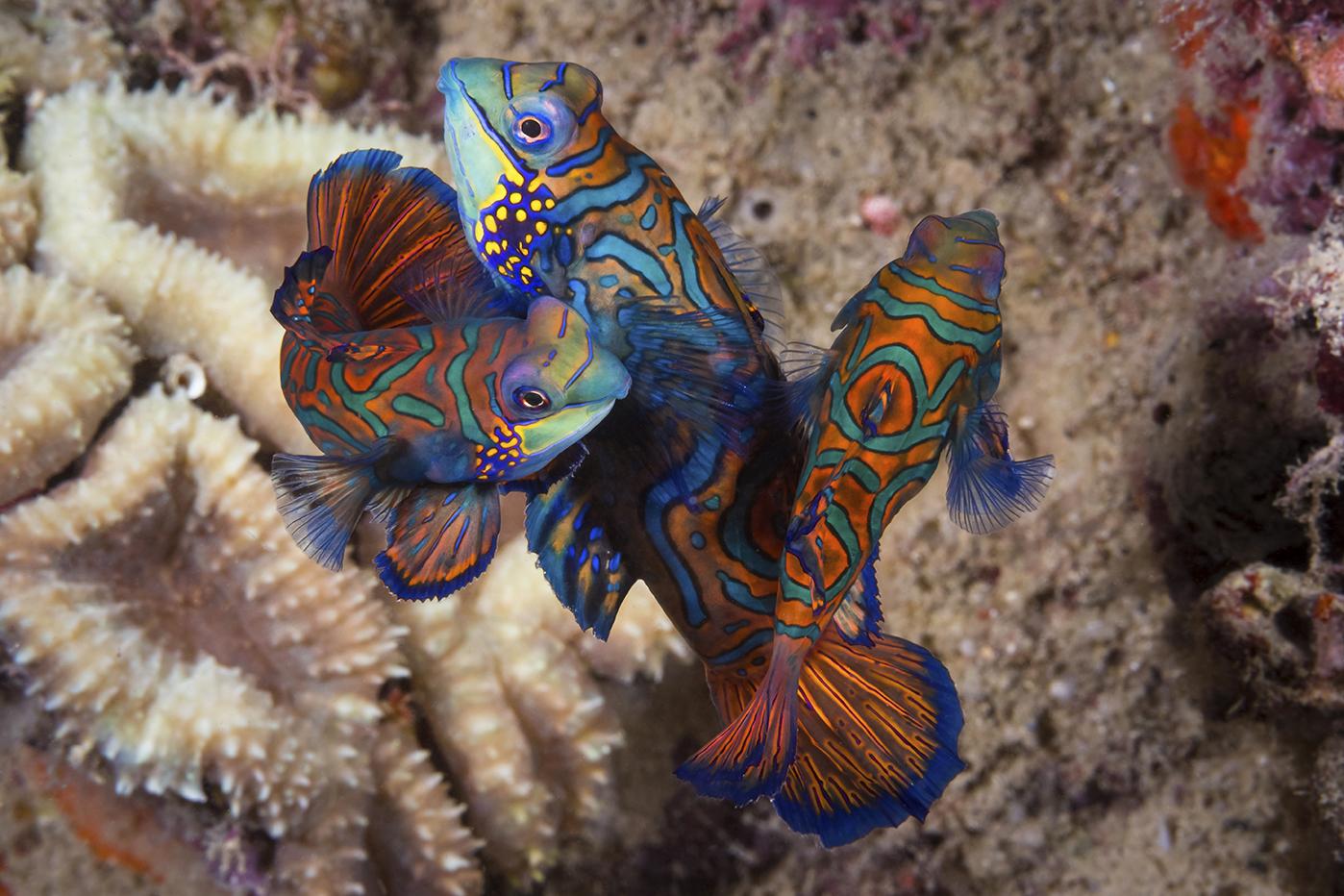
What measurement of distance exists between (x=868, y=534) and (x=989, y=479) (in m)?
0.38

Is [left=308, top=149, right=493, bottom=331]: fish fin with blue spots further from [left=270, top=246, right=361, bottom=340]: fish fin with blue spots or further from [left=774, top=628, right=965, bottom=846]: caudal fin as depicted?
[left=774, top=628, right=965, bottom=846]: caudal fin

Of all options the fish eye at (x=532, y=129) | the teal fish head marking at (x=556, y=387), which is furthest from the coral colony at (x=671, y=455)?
the teal fish head marking at (x=556, y=387)

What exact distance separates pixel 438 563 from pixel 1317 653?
123 inches

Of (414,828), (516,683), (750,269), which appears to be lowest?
(414,828)

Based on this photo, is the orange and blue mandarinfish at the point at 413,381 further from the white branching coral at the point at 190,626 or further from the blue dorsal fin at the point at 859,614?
the white branching coral at the point at 190,626

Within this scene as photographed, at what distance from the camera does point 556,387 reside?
5.31ft

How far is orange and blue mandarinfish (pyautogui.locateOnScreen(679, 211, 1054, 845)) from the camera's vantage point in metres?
1.73

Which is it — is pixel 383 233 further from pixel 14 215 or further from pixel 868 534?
→ pixel 14 215

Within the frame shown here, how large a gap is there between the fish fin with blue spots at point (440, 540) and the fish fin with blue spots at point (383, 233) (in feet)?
1.33

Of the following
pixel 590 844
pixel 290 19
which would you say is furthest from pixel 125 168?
pixel 590 844

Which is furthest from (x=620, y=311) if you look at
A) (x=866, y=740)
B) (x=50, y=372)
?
(x=50, y=372)

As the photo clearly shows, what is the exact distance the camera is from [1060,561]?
162 inches

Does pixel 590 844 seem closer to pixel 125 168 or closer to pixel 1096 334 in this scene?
pixel 1096 334

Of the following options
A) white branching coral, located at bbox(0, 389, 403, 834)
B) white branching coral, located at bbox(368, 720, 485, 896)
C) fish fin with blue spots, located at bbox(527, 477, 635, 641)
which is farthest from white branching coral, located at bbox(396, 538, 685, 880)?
fish fin with blue spots, located at bbox(527, 477, 635, 641)
